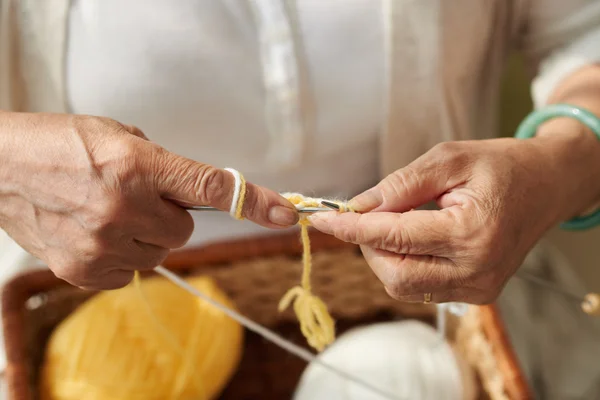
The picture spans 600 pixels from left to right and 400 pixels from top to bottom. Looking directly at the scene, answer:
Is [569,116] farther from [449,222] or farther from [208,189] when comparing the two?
[208,189]

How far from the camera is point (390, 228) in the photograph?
43 centimetres

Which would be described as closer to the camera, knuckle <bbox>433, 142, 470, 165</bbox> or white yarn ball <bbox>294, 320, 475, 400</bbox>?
knuckle <bbox>433, 142, 470, 165</bbox>

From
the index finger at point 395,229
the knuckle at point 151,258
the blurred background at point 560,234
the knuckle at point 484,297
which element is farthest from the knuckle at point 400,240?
the blurred background at point 560,234

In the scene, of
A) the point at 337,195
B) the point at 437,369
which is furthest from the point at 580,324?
the point at 337,195

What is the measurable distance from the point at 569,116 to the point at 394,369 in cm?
37

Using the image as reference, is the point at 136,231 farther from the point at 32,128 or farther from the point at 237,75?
the point at 237,75

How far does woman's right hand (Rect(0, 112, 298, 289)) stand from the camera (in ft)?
1.34

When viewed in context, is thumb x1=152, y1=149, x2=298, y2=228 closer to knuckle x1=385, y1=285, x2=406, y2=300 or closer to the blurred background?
knuckle x1=385, y1=285, x2=406, y2=300

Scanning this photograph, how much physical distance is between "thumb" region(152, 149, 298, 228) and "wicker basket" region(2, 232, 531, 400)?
0.93ft

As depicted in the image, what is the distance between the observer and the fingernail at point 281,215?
0.42m

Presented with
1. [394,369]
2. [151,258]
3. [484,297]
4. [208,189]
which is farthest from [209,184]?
[394,369]

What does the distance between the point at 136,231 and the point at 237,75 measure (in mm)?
233

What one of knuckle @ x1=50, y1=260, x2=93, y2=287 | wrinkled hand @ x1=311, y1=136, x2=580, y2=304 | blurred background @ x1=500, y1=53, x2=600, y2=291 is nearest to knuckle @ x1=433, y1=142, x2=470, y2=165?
wrinkled hand @ x1=311, y1=136, x2=580, y2=304

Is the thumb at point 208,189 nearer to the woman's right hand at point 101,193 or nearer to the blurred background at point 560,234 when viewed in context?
the woman's right hand at point 101,193
